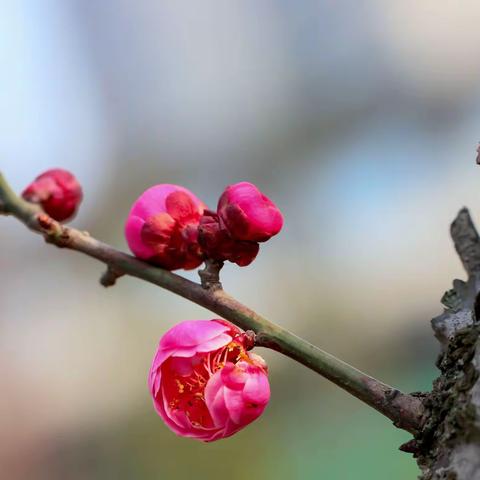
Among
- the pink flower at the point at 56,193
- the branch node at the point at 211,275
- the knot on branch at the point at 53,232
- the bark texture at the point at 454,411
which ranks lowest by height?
the bark texture at the point at 454,411

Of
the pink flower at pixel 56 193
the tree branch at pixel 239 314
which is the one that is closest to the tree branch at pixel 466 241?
the tree branch at pixel 239 314

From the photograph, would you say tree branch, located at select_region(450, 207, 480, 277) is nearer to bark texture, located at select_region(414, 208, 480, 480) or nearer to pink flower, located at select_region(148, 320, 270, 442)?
bark texture, located at select_region(414, 208, 480, 480)

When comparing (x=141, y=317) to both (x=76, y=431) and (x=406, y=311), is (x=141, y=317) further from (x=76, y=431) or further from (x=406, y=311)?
(x=406, y=311)

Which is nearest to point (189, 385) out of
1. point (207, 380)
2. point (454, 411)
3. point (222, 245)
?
point (207, 380)

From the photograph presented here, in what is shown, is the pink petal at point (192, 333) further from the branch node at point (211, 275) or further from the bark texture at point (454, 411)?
the bark texture at point (454, 411)

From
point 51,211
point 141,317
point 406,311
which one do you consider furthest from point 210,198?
point 51,211

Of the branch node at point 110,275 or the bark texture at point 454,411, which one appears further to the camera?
the branch node at point 110,275

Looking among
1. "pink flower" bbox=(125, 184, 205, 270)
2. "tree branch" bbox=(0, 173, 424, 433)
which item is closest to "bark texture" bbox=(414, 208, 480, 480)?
"tree branch" bbox=(0, 173, 424, 433)
